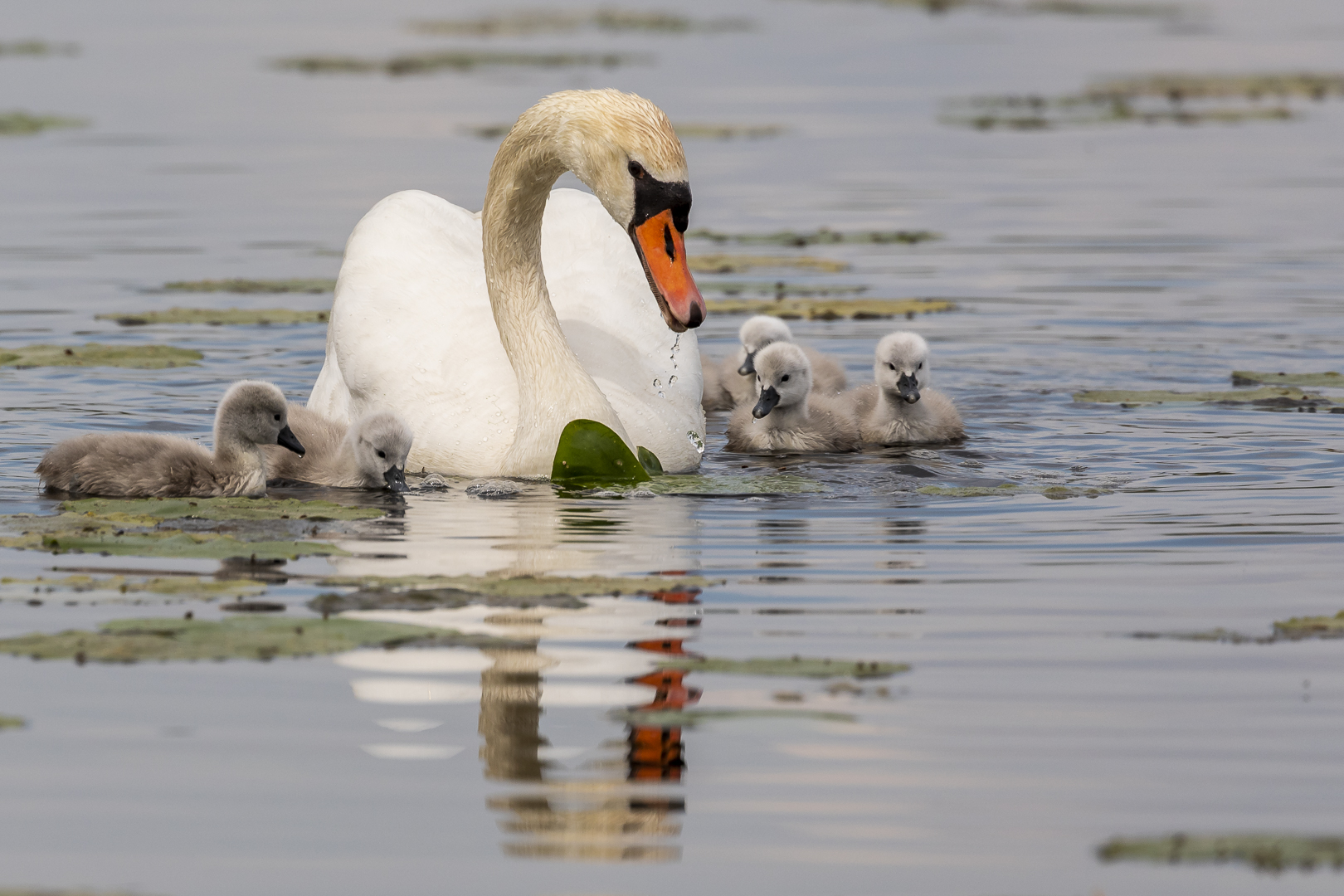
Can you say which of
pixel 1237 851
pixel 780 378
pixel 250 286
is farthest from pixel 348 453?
pixel 250 286

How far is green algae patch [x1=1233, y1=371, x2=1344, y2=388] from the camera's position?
486 inches

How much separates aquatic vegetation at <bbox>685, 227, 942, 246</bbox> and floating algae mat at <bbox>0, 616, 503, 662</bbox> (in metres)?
13.2

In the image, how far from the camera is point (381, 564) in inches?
303

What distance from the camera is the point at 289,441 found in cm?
957

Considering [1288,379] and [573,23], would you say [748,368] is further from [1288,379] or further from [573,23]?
[573,23]

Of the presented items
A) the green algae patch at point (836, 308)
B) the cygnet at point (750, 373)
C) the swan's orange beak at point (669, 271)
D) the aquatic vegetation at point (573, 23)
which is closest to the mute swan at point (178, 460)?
the swan's orange beak at point (669, 271)

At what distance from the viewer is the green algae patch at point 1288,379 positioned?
12.3m

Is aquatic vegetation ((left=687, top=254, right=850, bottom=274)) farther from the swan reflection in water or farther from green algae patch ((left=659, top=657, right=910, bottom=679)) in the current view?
green algae patch ((left=659, top=657, right=910, bottom=679))

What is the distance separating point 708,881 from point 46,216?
767 inches

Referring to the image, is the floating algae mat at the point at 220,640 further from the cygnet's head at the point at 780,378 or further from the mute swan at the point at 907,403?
the mute swan at the point at 907,403

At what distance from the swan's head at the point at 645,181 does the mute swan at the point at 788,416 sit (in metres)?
2.07

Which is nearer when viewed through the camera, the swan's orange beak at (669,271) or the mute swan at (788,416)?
the swan's orange beak at (669,271)

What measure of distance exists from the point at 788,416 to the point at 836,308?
4.43m

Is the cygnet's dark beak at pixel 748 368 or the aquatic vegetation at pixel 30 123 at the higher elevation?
the aquatic vegetation at pixel 30 123
